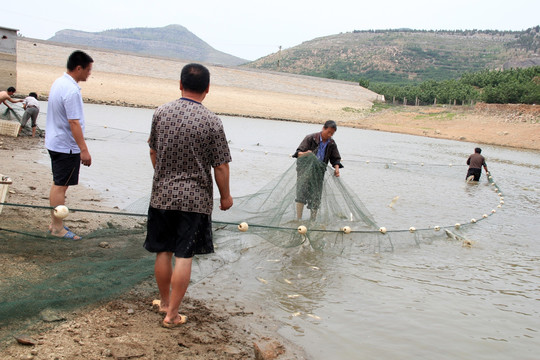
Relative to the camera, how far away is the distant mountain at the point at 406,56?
4198 inches

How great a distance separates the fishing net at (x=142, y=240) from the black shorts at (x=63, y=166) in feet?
1.13

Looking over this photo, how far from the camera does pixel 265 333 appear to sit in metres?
3.39

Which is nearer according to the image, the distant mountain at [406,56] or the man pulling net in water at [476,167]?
the man pulling net in water at [476,167]

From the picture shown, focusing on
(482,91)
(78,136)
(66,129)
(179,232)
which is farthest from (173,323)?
(482,91)

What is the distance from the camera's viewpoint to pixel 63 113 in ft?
13.1

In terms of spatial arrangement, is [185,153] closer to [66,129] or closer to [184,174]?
[184,174]

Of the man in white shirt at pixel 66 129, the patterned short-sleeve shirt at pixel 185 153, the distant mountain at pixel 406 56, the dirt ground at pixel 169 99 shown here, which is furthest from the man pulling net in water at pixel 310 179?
the distant mountain at pixel 406 56

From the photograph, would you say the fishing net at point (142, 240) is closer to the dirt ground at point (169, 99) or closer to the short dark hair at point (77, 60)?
the dirt ground at point (169, 99)

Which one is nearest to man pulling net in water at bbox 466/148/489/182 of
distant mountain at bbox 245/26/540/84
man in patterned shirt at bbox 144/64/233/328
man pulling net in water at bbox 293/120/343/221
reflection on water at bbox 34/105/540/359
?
reflection on water at bbox 34/105/540/359

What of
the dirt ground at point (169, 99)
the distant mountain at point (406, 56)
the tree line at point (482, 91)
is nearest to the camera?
the dirt ground at point (169, 99)

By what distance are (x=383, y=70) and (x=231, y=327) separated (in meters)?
111

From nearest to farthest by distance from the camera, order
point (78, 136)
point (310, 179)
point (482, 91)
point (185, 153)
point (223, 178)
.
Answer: point (185, 153) < point (223, 178) < point (78, 136) < point (310, 179) < point (482, 91)

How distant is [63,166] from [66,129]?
32 centimetres

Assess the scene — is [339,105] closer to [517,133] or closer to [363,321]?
[517,133]
